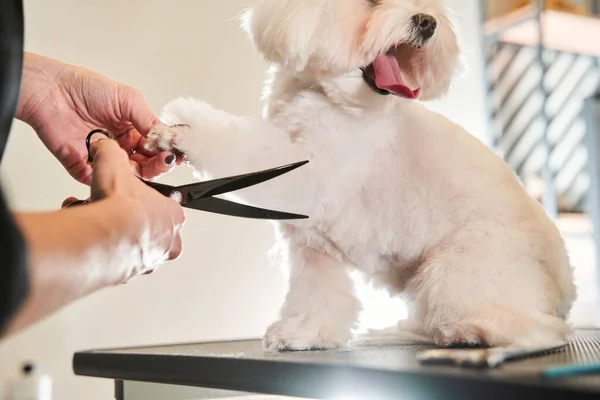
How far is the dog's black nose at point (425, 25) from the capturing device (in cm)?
116

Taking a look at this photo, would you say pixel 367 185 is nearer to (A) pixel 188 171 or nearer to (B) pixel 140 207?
(B) pixel 140 207

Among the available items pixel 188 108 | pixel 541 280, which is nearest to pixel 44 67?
pixel 188 108

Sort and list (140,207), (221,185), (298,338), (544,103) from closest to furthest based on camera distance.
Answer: (140,207) < (221,185) < (298,338) < (544,103)

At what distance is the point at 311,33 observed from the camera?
1.14 metres

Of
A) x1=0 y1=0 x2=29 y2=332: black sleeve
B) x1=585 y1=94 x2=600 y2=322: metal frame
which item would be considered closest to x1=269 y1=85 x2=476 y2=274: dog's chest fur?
x1=585 y1=94 x2=600 y2=322: metal frame

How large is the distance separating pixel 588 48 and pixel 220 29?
196 cm

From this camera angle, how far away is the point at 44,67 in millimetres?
1216

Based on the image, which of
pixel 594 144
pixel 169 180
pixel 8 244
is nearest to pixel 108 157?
pixel 8 244

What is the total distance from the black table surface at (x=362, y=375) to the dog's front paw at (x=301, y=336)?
13 cm

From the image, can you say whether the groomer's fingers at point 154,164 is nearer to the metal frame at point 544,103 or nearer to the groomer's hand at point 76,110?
the groomer's hand at point 76,110

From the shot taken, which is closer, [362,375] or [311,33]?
[362,375]

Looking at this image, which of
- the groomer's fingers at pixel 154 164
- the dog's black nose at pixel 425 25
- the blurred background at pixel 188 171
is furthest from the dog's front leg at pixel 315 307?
the blurred background at pixel 188 171

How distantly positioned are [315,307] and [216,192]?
0.33 meters

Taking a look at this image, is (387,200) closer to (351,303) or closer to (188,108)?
(351,303)
